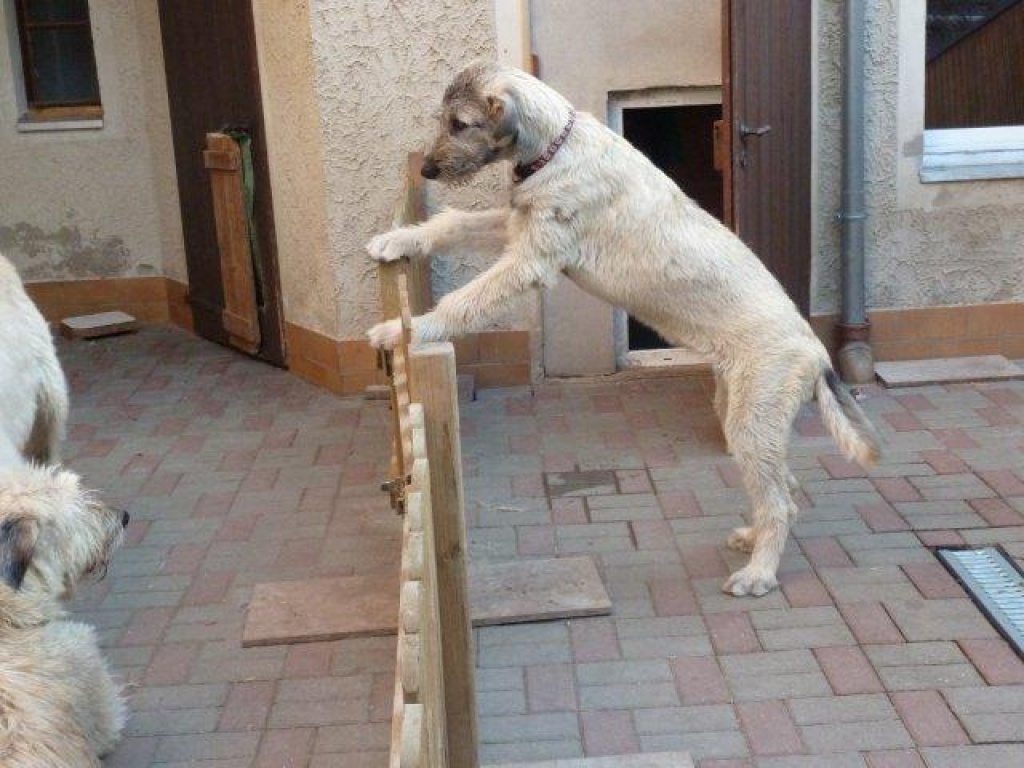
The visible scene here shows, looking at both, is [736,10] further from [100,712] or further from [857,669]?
[100,712]

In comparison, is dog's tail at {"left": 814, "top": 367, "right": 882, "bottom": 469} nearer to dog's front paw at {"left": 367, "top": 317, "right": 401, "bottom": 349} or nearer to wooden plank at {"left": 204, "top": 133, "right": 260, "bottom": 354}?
dog's front paw at {"left": 367, "top": 317, "right": 401, "bottom": 349}

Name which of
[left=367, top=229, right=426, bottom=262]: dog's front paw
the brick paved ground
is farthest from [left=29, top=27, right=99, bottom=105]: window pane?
[left=367, top=229, right=426, bottom=262]: dog's front paw

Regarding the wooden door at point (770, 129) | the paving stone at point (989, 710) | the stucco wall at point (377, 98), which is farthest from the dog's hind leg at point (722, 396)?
the stucco wall at point (377, 98)

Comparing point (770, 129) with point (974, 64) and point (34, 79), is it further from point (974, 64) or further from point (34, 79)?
point (34, 79)

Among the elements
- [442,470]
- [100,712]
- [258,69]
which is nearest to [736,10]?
[258,69]

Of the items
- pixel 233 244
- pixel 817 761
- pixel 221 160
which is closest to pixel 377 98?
pixel 221 160

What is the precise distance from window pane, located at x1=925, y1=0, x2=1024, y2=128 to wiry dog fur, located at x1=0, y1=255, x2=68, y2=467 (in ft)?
17.7

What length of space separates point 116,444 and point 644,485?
3007 millimetres

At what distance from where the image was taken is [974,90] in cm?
782

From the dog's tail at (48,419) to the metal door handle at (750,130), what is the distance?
145 inches

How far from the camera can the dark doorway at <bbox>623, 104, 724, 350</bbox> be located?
29.3 ft

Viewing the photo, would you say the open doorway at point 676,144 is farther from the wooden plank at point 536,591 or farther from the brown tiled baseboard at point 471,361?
the wooden plank at point 536,591

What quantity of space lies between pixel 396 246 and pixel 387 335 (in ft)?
2.09

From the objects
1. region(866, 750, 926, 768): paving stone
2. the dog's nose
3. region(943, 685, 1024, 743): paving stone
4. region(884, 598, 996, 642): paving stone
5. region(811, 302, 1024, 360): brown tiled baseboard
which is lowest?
region(866, 750, 926, 768): paving stone
